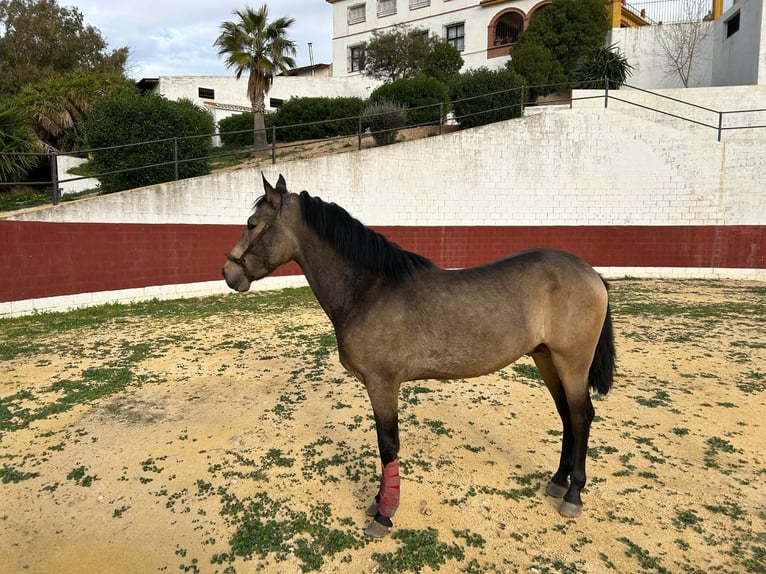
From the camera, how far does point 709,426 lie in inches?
189

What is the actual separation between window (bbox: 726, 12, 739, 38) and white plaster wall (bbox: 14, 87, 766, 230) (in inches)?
402

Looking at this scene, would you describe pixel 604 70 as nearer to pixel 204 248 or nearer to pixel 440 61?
pixel 440 61

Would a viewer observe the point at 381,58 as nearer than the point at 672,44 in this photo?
No

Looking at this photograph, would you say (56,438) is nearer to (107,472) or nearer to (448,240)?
(107,472)

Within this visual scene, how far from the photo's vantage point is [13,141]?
11562mm

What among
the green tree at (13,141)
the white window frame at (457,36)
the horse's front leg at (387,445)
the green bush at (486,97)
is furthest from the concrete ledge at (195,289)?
the white window frame at (457,36)

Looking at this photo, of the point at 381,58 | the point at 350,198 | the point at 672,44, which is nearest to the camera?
the point at 350,198

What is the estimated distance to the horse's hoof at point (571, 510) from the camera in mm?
3404

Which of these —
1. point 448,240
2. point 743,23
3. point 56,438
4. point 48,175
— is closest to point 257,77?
point 48,175

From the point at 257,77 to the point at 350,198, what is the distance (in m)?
9.32

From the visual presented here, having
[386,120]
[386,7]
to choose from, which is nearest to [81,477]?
[386,120]

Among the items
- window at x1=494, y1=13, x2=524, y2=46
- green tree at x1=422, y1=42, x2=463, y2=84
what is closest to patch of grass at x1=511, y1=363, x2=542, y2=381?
green tree at x1=422, y1=42, x2=463, y2=84

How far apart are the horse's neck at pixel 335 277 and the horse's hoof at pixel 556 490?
203 cm

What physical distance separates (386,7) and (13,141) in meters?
28.6
